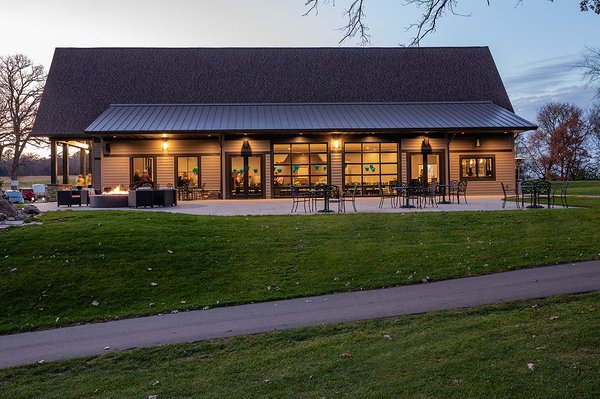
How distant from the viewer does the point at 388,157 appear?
89.6 feet

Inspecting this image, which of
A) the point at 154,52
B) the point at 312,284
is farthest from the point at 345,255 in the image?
the point at 154,52

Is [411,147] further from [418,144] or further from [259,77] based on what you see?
[259,77]

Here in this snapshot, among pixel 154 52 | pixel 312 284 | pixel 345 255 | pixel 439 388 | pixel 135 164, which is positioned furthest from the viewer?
pixel 154 52

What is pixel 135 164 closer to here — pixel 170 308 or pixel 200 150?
pixel 200 150

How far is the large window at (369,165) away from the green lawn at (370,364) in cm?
2078

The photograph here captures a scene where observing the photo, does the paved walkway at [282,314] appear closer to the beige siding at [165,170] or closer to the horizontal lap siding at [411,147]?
the horizontal lap siding at [411,147]

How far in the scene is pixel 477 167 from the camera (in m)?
27.3

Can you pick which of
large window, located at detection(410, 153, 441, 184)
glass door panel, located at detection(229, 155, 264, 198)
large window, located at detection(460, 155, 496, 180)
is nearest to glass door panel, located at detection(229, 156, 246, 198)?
glass door panel, located at detection(229, 155, 264, 198)

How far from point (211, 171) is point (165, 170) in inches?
89.1

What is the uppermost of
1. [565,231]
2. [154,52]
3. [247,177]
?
[154,52]

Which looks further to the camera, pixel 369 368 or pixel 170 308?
pixel 170 308

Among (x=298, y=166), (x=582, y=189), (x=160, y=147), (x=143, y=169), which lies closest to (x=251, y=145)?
(x=298, y=166)

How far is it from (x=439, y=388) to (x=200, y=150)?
77.0 ft

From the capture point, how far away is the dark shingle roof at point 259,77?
29.6m
